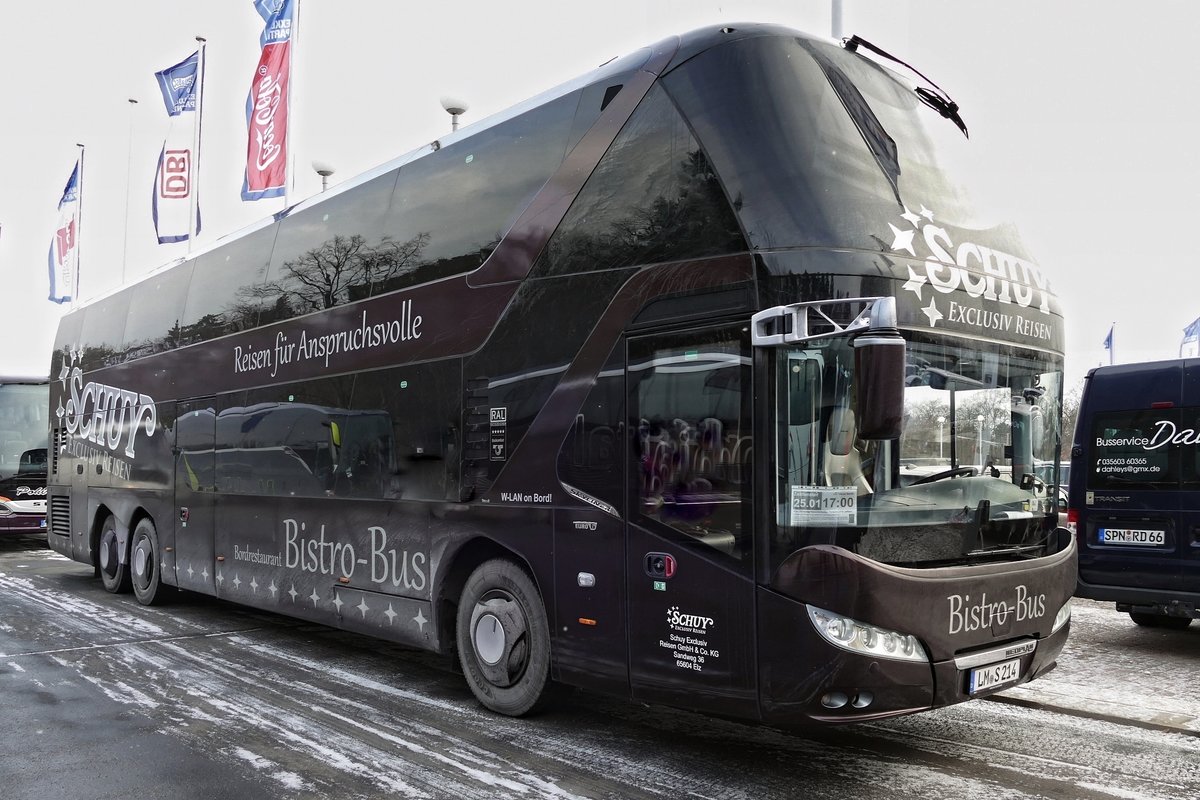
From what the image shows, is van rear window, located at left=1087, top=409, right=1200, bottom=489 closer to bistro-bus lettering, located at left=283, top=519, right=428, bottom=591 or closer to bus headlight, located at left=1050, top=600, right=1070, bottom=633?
bus headlight, located at left=1050, top=600, right=1070, bottom=633

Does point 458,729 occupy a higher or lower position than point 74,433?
lower

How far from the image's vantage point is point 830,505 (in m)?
4.77

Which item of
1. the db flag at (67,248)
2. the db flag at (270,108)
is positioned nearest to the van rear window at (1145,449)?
the db flag at (270,108)

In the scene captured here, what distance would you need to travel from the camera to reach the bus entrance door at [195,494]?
10.6 meters

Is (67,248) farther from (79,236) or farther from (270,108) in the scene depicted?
(270,108)

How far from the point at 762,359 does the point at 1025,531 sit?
1895 millimetres

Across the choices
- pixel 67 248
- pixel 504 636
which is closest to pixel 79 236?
pixel 67 248

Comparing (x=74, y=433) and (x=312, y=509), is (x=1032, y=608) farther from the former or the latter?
(x=74, y=433)

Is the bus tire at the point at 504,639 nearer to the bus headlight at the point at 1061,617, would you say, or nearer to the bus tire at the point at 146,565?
the bus headlight at the point at 1061,617

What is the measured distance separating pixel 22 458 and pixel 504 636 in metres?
17.2

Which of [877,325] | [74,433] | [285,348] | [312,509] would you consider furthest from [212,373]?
[877,325]

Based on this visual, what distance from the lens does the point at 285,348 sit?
30.1ft

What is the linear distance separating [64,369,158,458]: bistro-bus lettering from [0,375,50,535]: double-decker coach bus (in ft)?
19.5

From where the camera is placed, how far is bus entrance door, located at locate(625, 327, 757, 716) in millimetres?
4980
